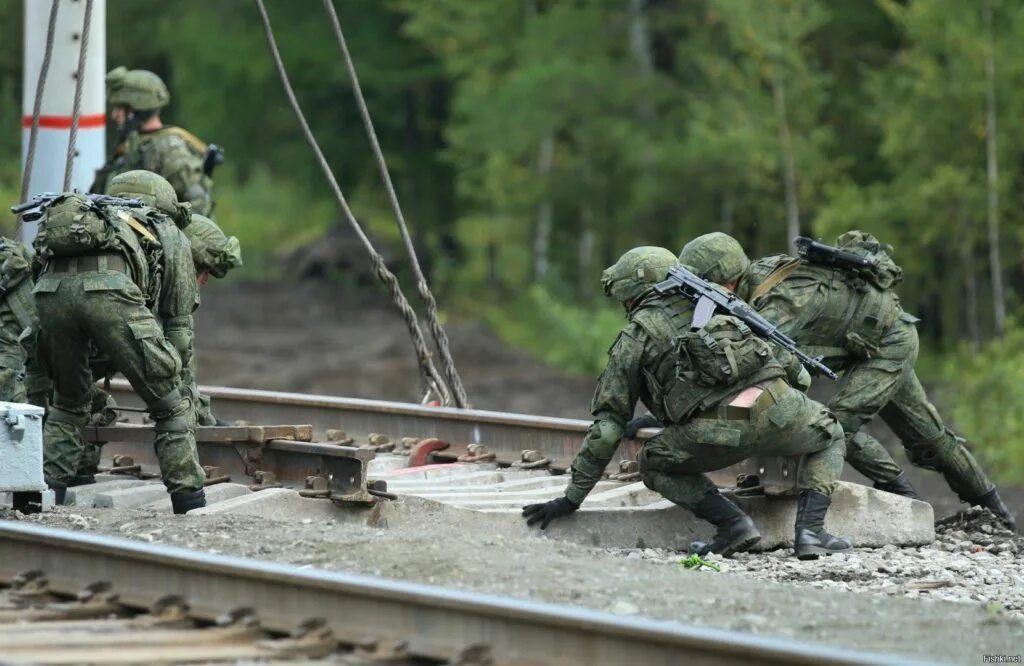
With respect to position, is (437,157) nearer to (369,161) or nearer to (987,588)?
(369,161)

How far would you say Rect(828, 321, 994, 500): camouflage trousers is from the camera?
10.5 metres

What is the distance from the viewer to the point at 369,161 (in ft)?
117

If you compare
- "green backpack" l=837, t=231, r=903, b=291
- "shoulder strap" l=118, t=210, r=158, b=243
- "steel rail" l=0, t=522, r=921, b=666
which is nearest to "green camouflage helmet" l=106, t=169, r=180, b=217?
"shoulder strap" l=118, t=210, r=158, b=243

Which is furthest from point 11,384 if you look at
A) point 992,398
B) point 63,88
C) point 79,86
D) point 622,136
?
point 622,136

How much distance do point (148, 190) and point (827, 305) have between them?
3592 millimetres

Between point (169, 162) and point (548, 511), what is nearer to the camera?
point (548, 511)

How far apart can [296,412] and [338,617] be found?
5.92 meters

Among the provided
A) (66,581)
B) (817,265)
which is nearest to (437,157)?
(817,265)

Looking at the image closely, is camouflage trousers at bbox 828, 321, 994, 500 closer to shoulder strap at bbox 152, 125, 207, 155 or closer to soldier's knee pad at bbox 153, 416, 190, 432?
soldier's knee pad at bbox 153, 416, 190, 432

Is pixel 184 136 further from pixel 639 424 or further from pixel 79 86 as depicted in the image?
pixel 639 424

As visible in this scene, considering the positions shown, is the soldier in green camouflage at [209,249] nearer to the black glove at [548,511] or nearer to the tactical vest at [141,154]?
the tactical vest at [141,154]

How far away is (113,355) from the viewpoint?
936 centimetres

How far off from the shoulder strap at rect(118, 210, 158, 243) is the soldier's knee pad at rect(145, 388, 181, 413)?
736 millimetres

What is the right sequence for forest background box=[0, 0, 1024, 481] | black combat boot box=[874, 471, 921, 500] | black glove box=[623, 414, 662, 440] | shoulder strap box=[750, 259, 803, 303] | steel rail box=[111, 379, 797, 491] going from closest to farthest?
black glove box=[623, 414, 662, 440] < shoulder strap box=[750, 259, 803, 303] < black combat boot box=[874, 471, 921, 500] < steel rail box=[111, 379, 797, 491] < forest background box=[0, 0, 1024, 481]
